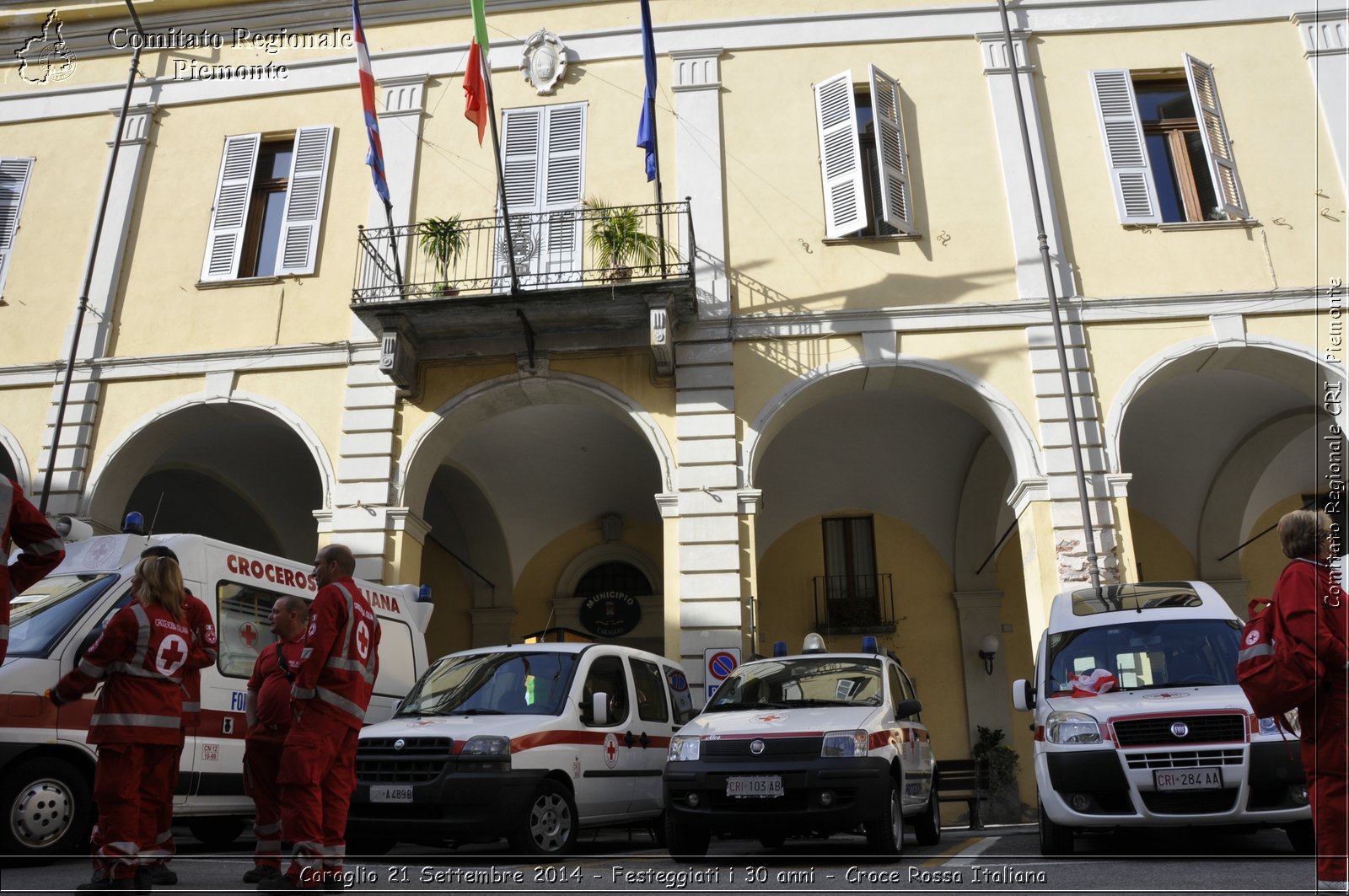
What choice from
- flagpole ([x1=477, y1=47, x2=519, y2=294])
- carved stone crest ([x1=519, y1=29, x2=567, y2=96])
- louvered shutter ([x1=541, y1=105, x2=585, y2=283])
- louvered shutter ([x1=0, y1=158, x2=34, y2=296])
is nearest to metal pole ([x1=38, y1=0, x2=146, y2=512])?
louvered shutter ([x1=0, y1=158, x2=34, y2=296])

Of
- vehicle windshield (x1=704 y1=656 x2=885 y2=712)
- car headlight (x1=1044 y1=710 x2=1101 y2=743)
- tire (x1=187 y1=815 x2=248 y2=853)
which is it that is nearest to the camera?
car headlight (x1=1044 y1=710 x2=1101 y2=743)

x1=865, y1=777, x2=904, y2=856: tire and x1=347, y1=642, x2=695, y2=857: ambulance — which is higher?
x1=347, y1=642, x2=695, y2=857: ambulance

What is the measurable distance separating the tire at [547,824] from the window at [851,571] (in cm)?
1009

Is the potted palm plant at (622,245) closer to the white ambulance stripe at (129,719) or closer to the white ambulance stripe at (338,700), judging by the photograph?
the white ambulance stripe at (338,700)

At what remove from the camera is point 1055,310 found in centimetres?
1259

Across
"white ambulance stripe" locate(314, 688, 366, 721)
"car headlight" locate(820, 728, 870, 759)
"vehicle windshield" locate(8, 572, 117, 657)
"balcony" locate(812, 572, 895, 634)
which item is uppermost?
"balcony" locate(812, 572, 895, 634)

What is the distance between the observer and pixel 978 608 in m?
16.9

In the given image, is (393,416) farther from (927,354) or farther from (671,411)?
(927,354)

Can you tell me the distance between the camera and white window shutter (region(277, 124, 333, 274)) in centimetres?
1427

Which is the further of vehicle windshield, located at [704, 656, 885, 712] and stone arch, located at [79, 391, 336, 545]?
stone arch, located at [79, 391, 336, 545]

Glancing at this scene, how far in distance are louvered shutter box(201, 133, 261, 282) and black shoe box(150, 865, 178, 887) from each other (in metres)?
10.5

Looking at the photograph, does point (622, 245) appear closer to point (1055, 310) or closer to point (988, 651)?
point (1055, 310)

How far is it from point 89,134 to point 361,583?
992 centimetres

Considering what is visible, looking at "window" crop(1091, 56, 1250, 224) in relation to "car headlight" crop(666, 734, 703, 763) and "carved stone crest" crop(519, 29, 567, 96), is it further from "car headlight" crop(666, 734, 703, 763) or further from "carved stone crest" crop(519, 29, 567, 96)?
"car headlight" crop(666, 734, 703, 763)
